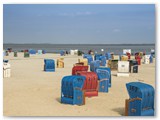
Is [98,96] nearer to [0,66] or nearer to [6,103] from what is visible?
[6,103]

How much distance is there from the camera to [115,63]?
31000 millimetres

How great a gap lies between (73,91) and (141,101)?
3545mm

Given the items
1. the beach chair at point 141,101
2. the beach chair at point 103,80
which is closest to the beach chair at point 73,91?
the beach chair at point 141,101

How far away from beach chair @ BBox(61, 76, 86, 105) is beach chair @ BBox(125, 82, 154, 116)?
8.73 feet

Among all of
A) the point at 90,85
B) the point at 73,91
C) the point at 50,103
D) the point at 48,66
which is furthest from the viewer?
the point at 48,66

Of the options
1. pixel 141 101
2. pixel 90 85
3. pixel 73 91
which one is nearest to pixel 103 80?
pixel 90 85

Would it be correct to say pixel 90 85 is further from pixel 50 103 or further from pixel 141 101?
pixel 141 101

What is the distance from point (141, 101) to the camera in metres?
10.9

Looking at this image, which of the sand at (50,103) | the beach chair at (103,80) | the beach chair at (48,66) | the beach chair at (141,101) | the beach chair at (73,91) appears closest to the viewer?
the beach chair at (141,101)

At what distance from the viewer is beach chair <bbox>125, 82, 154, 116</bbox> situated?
10922mm

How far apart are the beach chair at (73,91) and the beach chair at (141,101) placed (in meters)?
2.66

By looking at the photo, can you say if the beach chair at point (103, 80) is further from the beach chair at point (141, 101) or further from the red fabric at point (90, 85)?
the beach chair at point (141, 101)

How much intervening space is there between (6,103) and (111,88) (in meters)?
7.28

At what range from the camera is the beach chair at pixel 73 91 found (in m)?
13.3
